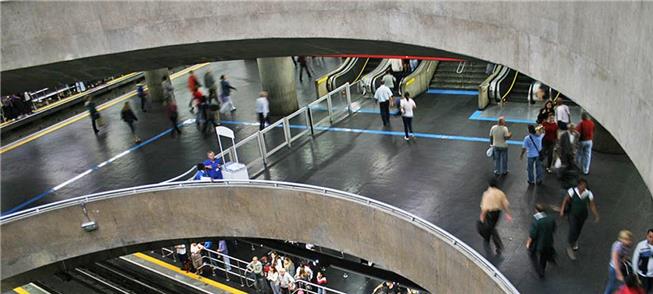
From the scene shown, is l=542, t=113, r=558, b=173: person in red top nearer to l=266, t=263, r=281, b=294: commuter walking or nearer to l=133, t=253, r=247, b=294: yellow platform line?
l=266, t=263, r=281, b=294: commuter walking

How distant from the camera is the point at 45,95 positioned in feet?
77.0

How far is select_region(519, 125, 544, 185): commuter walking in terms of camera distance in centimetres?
1115

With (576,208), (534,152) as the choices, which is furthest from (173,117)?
(576,208)

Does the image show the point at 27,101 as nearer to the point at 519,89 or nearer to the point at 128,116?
the point at 128,116

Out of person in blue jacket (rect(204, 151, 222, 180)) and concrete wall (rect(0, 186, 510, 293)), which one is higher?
person in blue jacket (rect(204, 151, 222, 180))

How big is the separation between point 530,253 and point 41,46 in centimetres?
985

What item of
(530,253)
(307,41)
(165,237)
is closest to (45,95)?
(165,237)

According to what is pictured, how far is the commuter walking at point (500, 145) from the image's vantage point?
11.7 meters

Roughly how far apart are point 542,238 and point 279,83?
11.4 m

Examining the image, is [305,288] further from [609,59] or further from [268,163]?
[609,59]

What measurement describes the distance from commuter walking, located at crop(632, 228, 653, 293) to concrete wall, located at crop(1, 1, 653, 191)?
7.84ft

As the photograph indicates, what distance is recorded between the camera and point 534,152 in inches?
444

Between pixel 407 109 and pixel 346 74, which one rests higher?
pixel 407 109

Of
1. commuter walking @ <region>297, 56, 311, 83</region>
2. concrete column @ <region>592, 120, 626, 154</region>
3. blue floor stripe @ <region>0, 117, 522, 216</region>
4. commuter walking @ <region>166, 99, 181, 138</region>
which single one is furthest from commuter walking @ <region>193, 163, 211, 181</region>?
commuter walking @ <region>297, 56, 311, 83</region>
